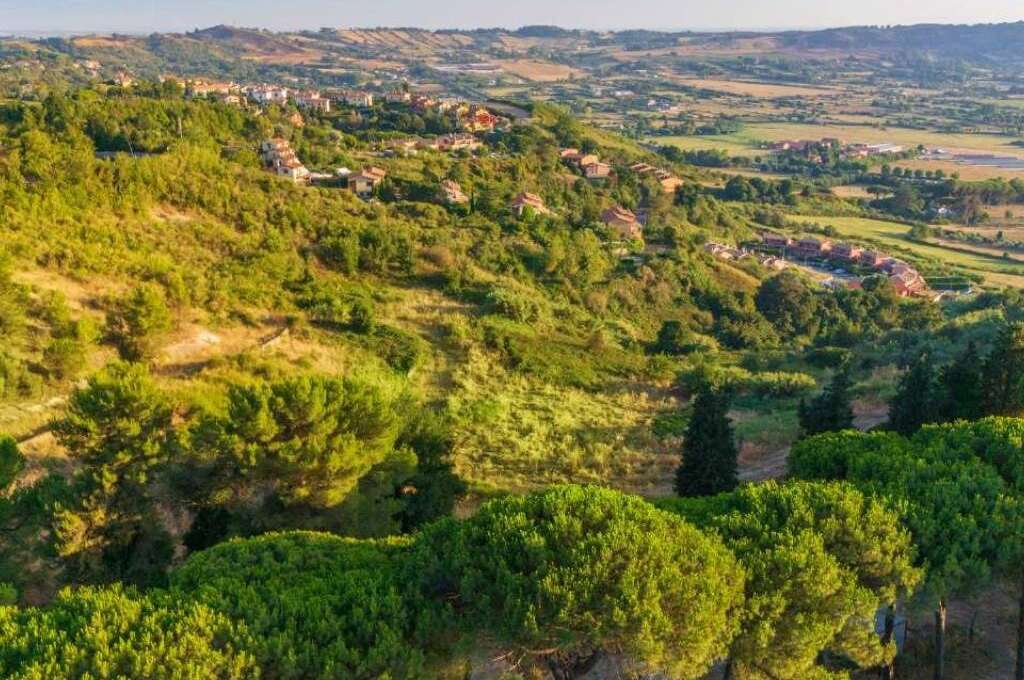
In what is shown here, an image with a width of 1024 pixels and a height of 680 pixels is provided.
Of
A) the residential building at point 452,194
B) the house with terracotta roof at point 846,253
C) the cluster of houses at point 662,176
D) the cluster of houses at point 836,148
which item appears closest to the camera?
the residential building at point 452,194

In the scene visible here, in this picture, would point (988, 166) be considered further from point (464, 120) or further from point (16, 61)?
point (16, 61)

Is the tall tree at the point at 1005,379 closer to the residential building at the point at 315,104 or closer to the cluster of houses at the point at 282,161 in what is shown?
the cluster of houses at the point at 282,161

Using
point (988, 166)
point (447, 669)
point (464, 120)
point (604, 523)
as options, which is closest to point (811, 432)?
point (604, 523)

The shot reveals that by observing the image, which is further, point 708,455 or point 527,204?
point 527,204

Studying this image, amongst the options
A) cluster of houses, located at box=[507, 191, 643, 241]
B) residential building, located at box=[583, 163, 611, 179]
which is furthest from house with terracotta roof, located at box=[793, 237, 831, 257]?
residential building, located at box=[583, 163, 611, 179]

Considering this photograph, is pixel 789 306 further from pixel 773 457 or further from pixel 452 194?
pixel 773 457

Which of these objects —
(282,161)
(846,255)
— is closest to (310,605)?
(282,161)

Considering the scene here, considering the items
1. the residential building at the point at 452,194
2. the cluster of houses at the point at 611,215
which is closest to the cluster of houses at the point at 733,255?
the cluster of houses at the point at 611,215
